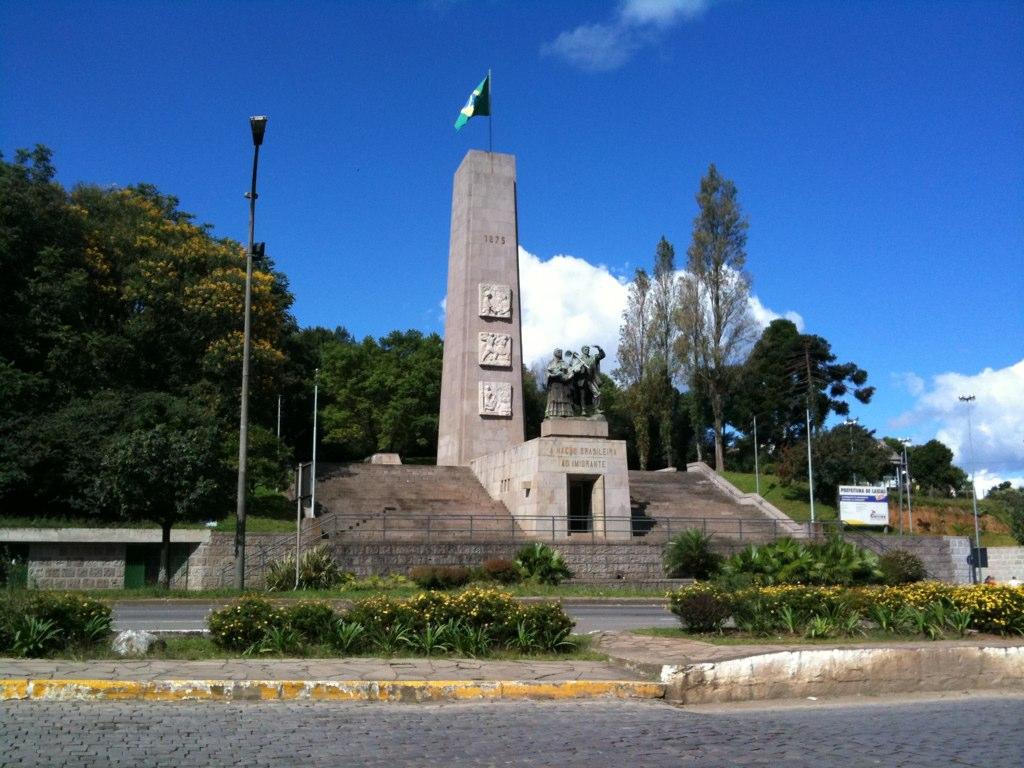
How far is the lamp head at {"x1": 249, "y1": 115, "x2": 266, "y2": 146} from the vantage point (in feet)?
64.0

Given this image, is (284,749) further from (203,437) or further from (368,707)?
(203,437)

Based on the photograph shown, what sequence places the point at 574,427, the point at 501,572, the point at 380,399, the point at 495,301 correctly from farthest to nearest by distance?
the point at 380,399 < the point at 495,301 < the point at 574,427 < the point at 501,572

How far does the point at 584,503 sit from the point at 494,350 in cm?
811

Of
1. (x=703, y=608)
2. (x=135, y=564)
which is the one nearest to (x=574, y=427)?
(x=135, y=564)

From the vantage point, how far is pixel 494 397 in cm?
3616

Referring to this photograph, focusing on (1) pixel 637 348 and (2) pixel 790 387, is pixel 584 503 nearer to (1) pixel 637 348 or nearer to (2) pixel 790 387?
(1) pixel 637 348

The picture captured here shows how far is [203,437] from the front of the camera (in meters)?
23.0

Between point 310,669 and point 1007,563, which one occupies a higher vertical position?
point 310,669

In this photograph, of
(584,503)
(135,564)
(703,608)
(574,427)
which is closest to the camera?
(703,608)

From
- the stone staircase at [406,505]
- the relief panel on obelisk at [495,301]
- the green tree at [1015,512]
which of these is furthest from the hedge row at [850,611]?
the green tree at [1015,512]

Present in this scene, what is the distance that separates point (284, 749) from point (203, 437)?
58.0 feet

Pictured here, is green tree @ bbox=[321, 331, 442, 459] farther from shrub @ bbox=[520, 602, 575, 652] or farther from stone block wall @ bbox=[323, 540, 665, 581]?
shrub @ bbox=[520, 602, 575, 652]

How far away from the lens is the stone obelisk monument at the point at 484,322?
36.0 metres

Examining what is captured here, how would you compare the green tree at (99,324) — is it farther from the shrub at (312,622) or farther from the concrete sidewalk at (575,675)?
the concrete sidewalk at (575,675)
